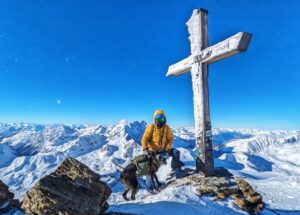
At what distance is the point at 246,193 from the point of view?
691 cm

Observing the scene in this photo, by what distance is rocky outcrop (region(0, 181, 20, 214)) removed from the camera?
642cm

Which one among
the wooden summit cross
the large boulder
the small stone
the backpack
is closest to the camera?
the large boulder

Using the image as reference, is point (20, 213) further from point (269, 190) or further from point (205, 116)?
point (269, 190)

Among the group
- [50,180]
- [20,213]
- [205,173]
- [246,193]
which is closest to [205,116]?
[205,173]

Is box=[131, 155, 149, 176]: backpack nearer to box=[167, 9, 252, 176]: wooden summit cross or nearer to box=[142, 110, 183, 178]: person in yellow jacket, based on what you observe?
box=[142, 110, 183, 178]: person in yellow jacket

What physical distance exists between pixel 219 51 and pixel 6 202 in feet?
26.1

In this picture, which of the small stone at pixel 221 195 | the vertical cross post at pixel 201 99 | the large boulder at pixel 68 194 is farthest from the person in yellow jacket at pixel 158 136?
the large boulder at pixel 68 194

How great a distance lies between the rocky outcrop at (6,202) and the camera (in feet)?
21.1

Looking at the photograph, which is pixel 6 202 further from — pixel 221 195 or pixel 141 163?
pixel 221 195

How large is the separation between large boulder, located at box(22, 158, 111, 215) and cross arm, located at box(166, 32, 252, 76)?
17.3 ft

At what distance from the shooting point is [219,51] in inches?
296

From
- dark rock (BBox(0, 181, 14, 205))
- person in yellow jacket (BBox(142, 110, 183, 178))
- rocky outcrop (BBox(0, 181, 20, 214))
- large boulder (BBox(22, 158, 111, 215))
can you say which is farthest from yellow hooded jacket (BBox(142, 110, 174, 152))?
dark rock (BBox(0, 181, 14, 205))

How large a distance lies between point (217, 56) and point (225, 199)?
14.6 feet

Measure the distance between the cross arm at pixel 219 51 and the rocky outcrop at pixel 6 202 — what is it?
7.31 metres
